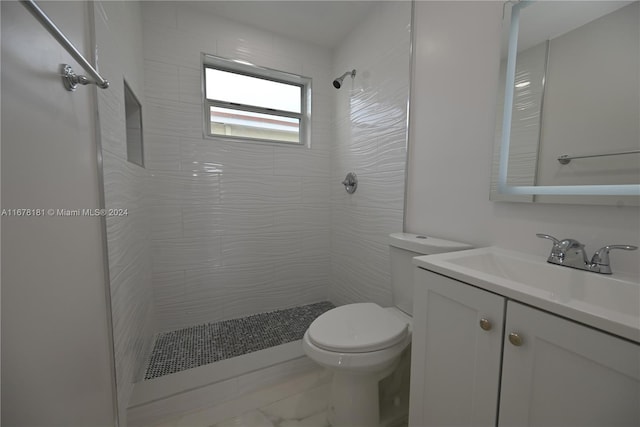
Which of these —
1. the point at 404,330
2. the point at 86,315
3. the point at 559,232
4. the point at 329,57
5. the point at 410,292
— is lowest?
the point at 404,330

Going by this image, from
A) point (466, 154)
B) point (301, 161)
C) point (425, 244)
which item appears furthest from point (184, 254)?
point (466, 154)

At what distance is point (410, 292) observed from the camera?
132 cm

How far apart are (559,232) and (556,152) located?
295 millimetres

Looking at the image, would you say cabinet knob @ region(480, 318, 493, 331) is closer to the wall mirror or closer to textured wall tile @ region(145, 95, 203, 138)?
the wall mirror

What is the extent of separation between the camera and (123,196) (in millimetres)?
1190

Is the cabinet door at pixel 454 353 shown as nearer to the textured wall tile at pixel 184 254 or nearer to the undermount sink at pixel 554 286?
the undermount sink at pixel 554 286

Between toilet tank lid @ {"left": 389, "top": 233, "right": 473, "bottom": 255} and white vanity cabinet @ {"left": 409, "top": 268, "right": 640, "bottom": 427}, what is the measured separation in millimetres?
334

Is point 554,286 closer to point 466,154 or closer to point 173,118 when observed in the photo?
point 466,154

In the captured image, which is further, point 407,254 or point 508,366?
point 407,254

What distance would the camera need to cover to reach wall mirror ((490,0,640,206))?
2.63ft

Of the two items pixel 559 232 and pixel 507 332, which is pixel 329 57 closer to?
pixel 559 232

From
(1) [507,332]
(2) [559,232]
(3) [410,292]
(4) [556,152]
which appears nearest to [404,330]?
(3) [410,292]

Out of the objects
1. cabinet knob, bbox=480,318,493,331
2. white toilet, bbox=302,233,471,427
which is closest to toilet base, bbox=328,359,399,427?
white toilet, bbox=302,233,471,427

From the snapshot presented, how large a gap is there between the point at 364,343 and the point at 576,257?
79 cm
